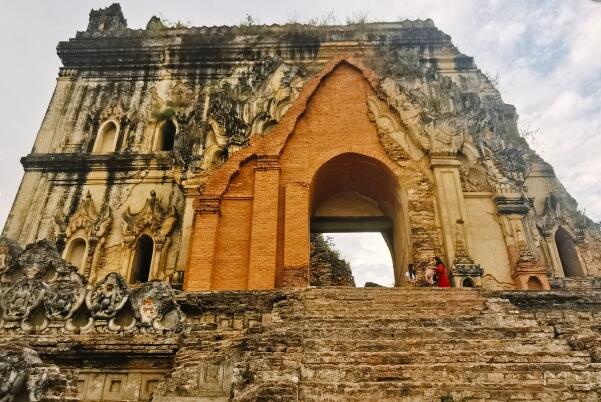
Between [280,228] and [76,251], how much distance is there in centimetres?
690

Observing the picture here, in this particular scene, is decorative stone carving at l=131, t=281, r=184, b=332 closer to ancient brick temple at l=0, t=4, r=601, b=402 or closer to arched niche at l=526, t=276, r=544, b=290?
ancient brick temple at l=0, t=4, r=601, b=402

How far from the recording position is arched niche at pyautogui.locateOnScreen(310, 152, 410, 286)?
→ 40.3 ft

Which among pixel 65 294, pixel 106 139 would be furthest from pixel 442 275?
pixel 106 139

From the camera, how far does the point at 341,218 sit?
14102mm

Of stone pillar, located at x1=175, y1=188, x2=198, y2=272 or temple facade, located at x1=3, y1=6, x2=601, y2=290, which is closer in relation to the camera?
temple facade, located at x1=3, y1=6, x2=601, y2=290

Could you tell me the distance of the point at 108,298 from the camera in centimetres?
743

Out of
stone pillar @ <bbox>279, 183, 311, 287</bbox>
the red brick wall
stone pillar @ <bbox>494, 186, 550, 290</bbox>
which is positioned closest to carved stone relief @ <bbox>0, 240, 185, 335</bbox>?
the red brick wall

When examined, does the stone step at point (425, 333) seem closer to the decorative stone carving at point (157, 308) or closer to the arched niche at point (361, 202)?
the decorative stone carving at point (157, 308)

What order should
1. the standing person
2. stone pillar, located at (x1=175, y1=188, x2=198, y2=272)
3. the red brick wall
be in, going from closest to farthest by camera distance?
the red brick wall, the standing person, stone pillar, located at (x1=175, y1=188, x2=198, y2=272)

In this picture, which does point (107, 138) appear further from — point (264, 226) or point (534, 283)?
point (534, 283)

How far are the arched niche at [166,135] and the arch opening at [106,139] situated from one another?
1429 mm


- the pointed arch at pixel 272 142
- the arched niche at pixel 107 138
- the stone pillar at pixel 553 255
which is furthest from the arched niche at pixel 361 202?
the arched niche at pixel 107 138

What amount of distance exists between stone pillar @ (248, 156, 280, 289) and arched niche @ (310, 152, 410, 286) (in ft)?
3.74

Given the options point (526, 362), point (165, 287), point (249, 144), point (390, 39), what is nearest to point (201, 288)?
point (165, 287)
